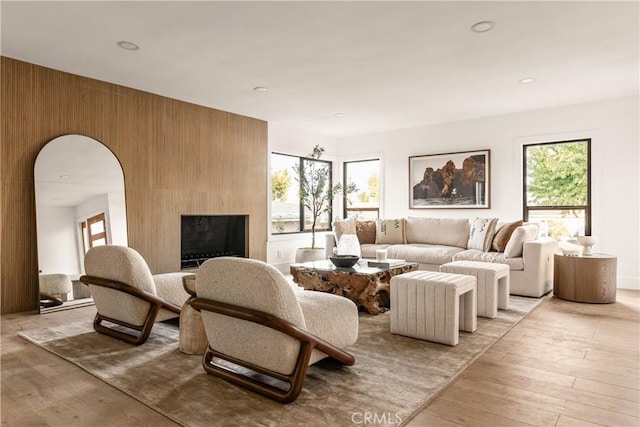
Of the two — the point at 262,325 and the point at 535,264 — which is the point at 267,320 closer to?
the point at 262,325

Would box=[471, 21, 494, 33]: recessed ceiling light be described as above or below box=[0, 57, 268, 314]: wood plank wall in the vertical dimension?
above

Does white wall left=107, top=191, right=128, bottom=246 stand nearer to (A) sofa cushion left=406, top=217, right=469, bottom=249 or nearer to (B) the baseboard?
(A) sofa cushion left=406, top=217, right=469, bottom=249

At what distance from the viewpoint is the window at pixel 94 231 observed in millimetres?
4285

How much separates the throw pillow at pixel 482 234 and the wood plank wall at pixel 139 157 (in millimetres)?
3038

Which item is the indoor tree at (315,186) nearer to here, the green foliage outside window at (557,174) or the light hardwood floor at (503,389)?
the green foliage outside window at (557,174)

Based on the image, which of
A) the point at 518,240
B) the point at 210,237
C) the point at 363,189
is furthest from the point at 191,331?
the point at 363,189

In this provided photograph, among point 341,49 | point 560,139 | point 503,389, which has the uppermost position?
point 341,49

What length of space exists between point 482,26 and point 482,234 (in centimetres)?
292

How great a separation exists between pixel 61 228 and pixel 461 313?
3877 mm

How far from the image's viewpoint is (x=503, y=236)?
5070mm

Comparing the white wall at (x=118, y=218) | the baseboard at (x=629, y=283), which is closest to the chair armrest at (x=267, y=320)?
the white wall at (x=118, y=218)

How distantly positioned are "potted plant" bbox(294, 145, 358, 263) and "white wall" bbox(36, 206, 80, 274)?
10.3ft

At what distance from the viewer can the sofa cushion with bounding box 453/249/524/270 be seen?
15.2 feet

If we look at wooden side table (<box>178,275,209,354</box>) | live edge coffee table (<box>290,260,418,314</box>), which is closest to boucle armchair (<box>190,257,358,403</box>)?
wooden side table (<box>178,275,209,354</box>)
